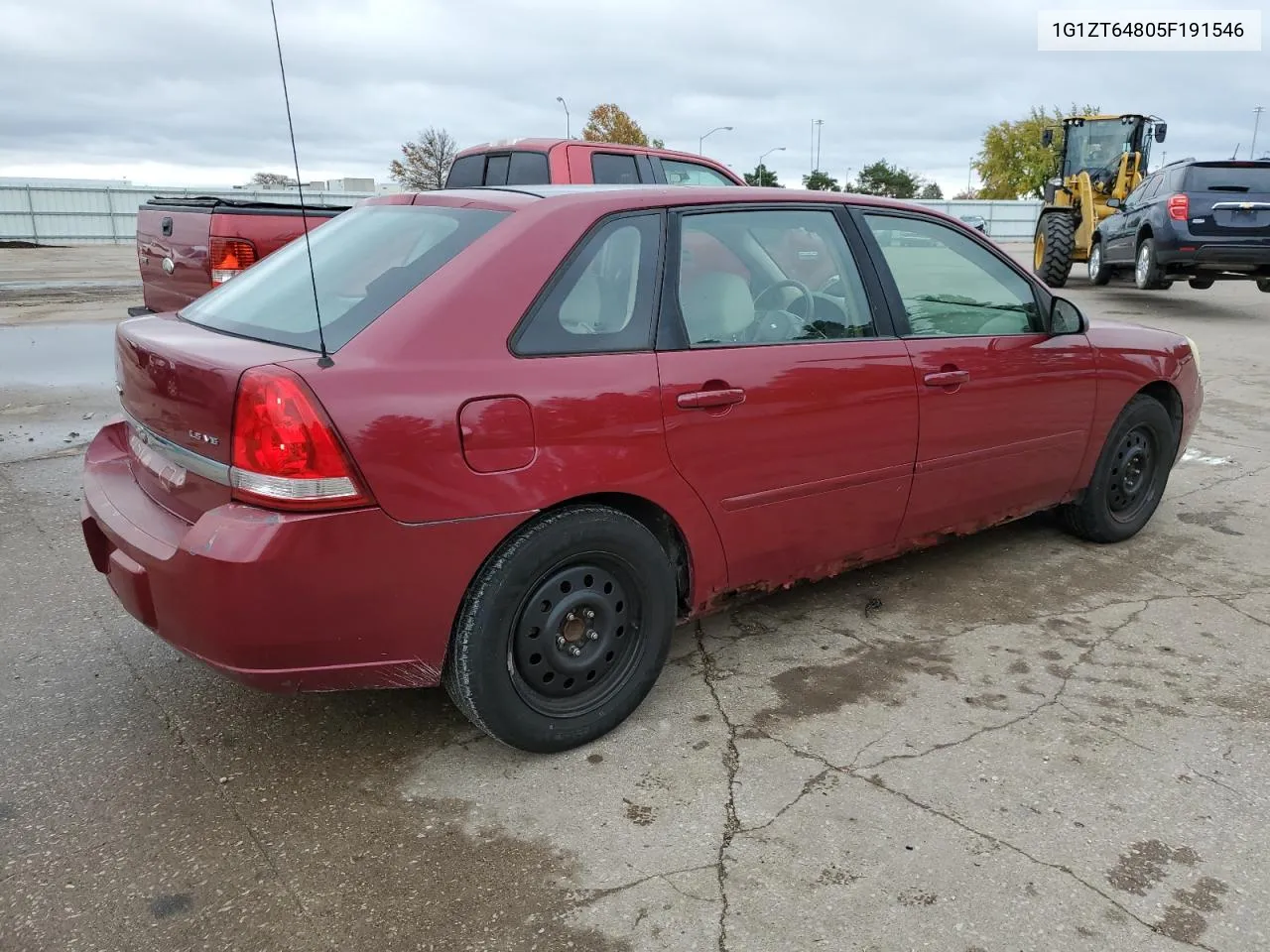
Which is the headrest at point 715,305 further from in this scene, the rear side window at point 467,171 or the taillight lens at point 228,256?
the rear side window at point 467,171

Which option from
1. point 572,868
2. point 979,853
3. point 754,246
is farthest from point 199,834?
point 754,246

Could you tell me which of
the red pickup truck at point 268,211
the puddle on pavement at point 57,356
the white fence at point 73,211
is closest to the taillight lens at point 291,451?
the red pickup truck at point 268,211

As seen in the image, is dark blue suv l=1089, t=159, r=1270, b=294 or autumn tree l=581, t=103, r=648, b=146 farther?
autumn tree l=581, t=103, r=648, b=146

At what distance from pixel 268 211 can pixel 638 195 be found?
15.8 ft

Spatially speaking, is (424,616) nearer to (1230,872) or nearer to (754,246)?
(754,246)

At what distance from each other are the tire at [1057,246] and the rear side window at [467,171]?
32.6 feet

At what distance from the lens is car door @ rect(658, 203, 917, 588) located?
9.79ft

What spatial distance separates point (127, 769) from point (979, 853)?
2.28 m

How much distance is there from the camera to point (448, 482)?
2465 mm

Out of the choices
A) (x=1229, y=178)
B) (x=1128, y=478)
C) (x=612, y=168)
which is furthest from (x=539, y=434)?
(x=1229, y=178)

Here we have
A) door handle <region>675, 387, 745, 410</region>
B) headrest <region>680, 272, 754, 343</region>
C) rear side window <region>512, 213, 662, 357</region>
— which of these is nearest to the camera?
rear side window <region>512, 213, 662, 357</region>

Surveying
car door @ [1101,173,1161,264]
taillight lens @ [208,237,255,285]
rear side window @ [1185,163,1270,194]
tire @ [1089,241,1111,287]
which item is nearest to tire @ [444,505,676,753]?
taillight lens @ [208,237,255,285]

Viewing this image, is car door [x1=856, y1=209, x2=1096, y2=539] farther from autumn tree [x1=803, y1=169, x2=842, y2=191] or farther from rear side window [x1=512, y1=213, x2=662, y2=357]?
autumn tree [x1=803, y1=169, x2=842, y2=191]

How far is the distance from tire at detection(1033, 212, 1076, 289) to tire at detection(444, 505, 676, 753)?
47.2 feet
